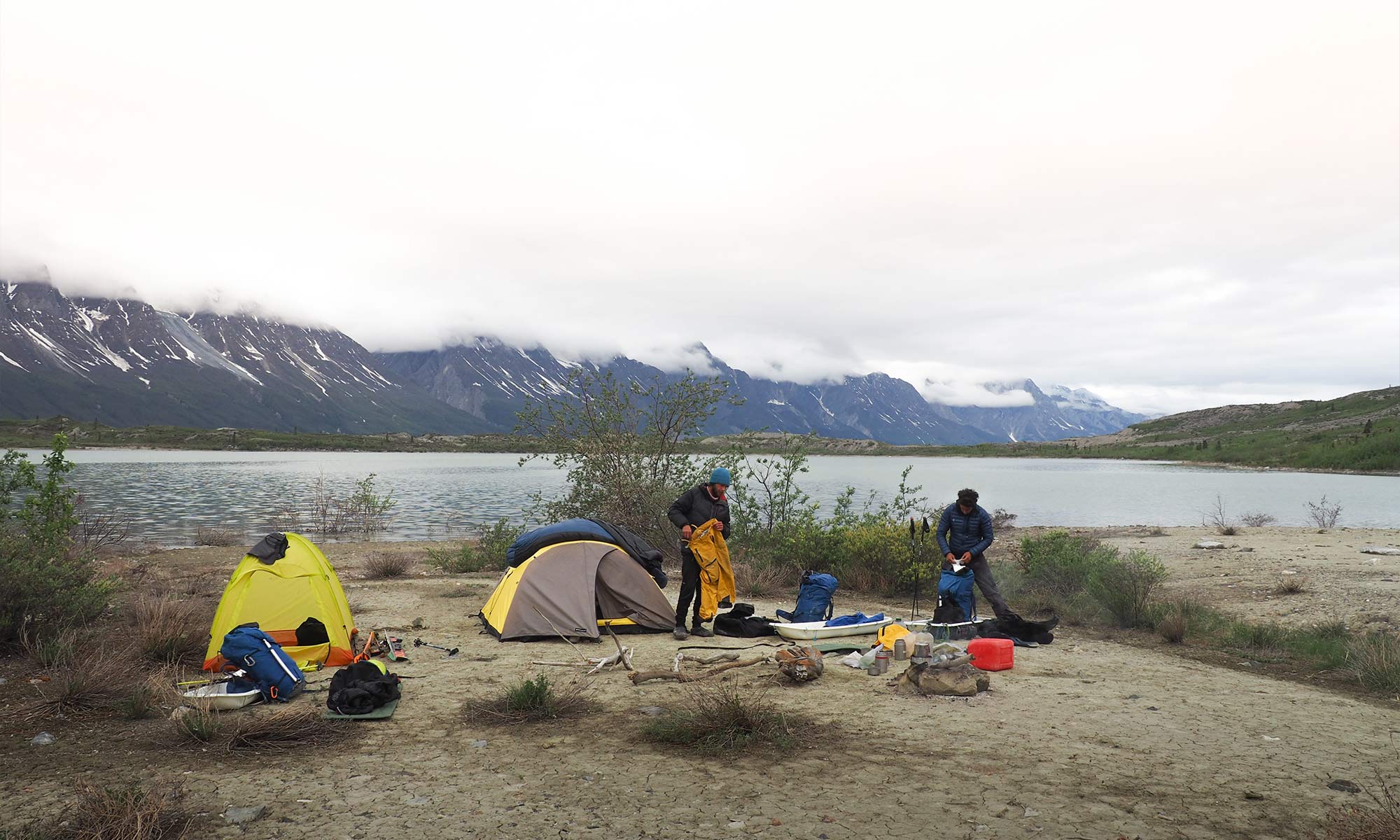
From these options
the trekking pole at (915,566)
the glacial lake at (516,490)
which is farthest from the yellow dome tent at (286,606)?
the glacial lake at (516,490)

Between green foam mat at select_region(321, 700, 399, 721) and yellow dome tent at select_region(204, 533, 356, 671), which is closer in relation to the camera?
green foam mat at select_region(321, 700, 399, 721)

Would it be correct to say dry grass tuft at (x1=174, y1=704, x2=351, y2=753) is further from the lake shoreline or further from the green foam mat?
the lake shoreline

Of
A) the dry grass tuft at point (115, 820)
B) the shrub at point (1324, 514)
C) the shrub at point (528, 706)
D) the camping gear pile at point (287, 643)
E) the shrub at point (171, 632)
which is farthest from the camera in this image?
the shrub at point (1324, 514)

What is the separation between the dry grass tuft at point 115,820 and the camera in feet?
14.4

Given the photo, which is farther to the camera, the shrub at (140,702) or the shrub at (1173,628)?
the shrub at (1173,628)

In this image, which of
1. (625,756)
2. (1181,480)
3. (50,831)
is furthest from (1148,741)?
(1181,480)

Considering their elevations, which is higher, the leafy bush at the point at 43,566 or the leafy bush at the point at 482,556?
the leafy bush at the point at 43,566

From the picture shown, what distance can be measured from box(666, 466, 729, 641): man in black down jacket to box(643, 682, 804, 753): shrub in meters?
4.01

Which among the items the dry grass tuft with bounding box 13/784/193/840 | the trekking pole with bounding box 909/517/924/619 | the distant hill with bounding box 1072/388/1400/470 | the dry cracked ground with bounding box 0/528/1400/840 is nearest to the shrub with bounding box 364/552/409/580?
the dry cracked ground with bounding box 0/528/1400/840

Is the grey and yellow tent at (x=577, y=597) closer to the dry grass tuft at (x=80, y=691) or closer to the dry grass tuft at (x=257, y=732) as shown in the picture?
the dry grass tuft at (x=257, y=732)

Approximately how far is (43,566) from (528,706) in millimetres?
6337

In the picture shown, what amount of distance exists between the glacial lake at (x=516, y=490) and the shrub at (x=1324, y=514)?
0.62m

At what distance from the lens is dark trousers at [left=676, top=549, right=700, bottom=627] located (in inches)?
425

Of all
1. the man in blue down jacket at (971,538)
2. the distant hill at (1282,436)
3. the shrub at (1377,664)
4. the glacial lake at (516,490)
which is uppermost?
the distant hill at (1282,436)
